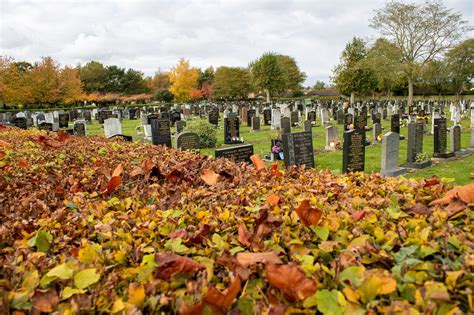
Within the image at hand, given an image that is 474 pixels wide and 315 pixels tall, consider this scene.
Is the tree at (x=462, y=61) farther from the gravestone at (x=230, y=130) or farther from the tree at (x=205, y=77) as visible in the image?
the tree at (x=205, y=77)

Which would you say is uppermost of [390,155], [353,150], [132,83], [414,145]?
[132,83]

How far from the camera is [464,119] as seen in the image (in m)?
31.0

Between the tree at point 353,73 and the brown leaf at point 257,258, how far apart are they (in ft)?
160

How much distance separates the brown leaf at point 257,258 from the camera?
5.57 ft

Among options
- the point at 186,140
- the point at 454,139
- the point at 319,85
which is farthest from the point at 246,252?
the point at 319,85

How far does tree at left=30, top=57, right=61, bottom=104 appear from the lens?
53719mm

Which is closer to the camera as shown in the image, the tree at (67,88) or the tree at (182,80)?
the tree at (67,88)

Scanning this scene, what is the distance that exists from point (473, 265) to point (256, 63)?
6691cm

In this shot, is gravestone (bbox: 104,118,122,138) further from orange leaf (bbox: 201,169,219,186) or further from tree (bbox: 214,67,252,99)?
tree (bbox: 214,67,252,99)

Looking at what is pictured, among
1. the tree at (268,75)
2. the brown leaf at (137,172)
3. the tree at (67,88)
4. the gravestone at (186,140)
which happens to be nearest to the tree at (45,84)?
the tree at (67,88)

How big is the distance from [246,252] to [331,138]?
48.2 ft

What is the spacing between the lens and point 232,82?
83500mm

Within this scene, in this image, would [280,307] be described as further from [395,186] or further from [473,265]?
[395,186]

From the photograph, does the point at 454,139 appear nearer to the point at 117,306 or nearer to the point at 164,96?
the point at 117,306
